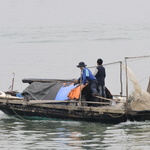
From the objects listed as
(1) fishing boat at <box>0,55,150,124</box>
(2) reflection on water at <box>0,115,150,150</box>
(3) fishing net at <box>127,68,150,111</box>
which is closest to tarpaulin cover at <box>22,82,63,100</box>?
(1) fishing boat at <box>0,55,150,124</box>

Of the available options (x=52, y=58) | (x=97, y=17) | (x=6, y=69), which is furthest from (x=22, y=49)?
(x=97, y=17)

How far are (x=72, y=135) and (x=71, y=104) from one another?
175 centimetres

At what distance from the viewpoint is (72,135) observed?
14.3 metres

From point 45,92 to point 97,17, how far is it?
4042cm

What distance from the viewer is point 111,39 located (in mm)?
41500

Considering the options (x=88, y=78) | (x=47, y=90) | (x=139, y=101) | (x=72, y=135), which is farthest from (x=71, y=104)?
(x=139, y=101)

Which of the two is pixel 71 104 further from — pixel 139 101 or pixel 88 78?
pixel 139 101

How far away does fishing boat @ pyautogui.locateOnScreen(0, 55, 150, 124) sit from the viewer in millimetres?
15203

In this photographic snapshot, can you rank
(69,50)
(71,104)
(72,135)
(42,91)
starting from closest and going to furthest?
1. (72,135)
2. (71,104)
3. (42,91)
4. (69,50)

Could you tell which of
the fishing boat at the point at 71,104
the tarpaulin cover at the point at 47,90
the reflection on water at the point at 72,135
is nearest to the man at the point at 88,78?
the fishing boat at the point at 71,104

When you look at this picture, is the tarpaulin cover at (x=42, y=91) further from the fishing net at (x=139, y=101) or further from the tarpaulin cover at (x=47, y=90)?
the fishing net at (x=139, y=101)

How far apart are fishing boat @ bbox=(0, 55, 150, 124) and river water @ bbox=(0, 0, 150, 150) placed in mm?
249

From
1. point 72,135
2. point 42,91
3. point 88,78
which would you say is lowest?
point 72,135

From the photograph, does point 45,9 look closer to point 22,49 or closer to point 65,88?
point 22,49
